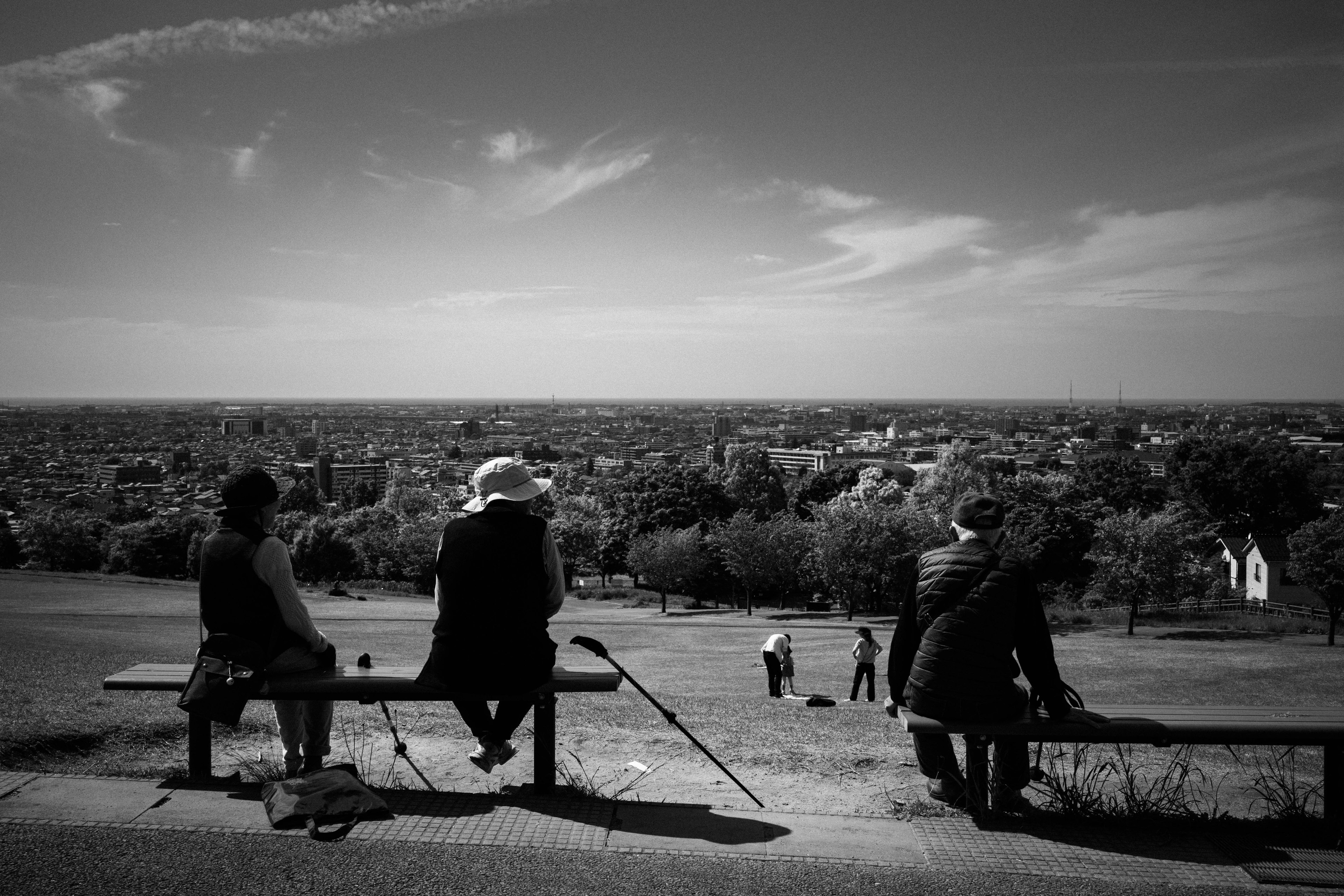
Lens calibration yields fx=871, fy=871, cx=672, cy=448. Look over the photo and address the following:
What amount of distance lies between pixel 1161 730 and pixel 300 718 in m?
5.32

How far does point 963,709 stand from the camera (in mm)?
5102

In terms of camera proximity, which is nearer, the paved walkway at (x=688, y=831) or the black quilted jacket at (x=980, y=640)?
the paved walkway at (x=688, y=831)

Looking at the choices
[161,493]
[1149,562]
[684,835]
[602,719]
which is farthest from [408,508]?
[684,835]

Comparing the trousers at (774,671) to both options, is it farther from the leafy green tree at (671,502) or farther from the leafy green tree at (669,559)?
the leafy green tree at (671,502)

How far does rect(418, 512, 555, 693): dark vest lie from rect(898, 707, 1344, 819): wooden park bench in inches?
93.3

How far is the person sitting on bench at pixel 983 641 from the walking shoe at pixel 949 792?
0.86 ft

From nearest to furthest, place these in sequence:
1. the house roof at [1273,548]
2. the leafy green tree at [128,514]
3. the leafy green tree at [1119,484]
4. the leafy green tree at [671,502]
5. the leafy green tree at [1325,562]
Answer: the leafy green tree at [1325,562] < the house roof at [1273,548] < the leafy green tree at [671,502] < the leafy green tree at [128,514] < the leafy green tree at [1119,484]

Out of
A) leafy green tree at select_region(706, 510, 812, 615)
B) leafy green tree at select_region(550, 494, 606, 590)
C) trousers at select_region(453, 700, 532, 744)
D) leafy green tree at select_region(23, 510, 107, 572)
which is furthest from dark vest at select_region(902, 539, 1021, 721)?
leafy green tree at select_region(23, 510, 107, 572)

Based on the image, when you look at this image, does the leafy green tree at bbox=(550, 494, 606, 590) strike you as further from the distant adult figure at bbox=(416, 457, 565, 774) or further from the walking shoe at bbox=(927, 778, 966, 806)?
the walking shoe at bbox=(927, 778, 966, 806)

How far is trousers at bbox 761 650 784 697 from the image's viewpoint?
16.3m

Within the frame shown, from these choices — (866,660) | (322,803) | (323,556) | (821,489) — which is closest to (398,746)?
(322,803)

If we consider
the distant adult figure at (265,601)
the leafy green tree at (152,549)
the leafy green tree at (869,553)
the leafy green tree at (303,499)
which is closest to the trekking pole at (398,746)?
the distant adult figure at (265,601)

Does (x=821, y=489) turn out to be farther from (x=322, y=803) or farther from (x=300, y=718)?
(x=322, y=803)

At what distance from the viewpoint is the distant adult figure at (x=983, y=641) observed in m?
5.06
